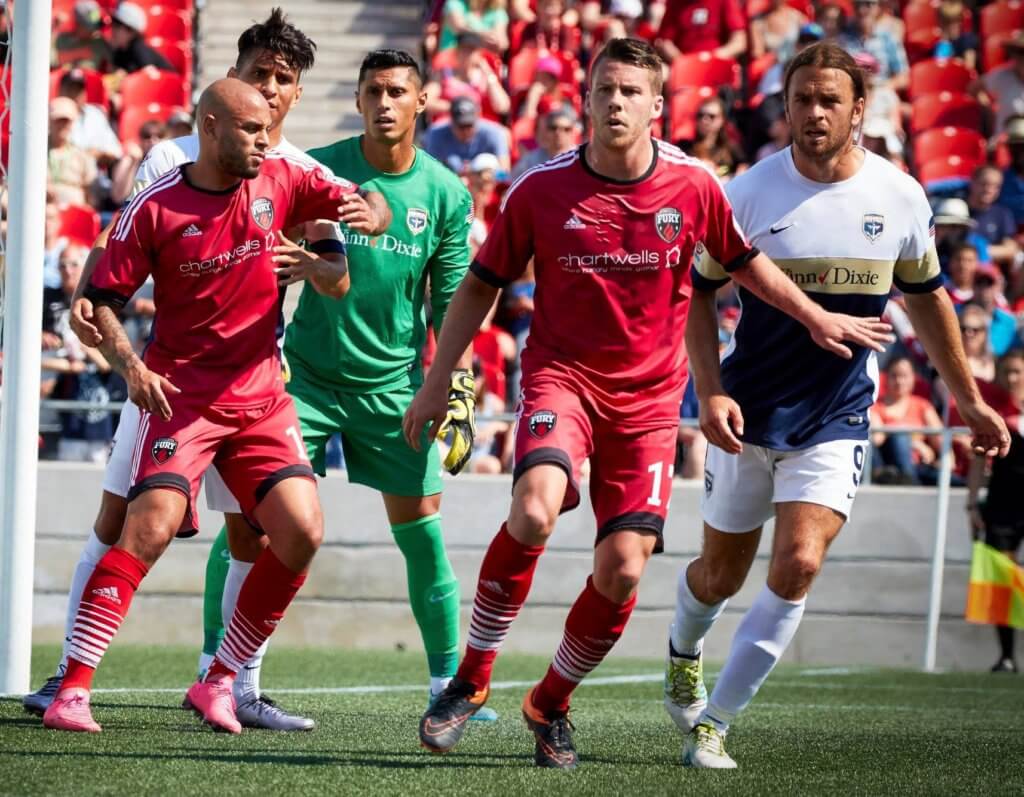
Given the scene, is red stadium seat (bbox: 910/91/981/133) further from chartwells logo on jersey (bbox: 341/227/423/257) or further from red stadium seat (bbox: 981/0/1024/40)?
chartwells logo on jersey (bbox: 341/227/423/257)

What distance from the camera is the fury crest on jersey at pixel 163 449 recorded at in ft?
18.7

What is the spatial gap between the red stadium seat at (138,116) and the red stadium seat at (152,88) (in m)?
0.07

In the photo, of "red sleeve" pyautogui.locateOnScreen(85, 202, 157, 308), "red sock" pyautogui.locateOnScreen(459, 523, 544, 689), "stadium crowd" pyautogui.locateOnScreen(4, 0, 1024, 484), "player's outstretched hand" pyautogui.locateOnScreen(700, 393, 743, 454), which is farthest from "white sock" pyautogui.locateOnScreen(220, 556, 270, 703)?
"stadium crowd" pyautogui.locateOnScreen(4, 0, 1024, 484)

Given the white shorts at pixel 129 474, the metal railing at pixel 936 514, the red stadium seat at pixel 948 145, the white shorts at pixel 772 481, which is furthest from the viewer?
the red stadium seat at pixel 948 145

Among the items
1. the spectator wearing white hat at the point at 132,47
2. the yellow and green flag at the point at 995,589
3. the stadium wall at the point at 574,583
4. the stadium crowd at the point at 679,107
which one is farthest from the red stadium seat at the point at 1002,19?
the spectator wearing white hat at the point at 132,47

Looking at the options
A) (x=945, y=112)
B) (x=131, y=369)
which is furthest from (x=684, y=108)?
(x=131, y=369)

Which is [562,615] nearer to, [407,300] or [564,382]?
[407,300]

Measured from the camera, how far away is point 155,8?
1675 cm

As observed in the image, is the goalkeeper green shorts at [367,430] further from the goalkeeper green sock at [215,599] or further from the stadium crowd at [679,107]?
the stadium crowd at [679,107]

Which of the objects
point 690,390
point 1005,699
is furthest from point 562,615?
point 1005,699

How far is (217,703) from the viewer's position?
19.6 ft

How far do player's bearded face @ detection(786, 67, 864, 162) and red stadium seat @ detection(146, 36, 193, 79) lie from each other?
1168 cm

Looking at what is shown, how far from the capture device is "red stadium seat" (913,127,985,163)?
15.7m

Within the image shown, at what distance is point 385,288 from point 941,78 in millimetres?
11062
